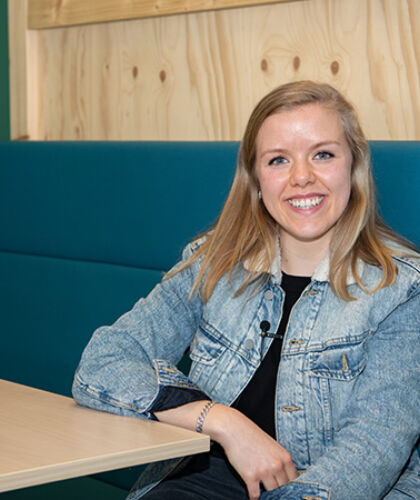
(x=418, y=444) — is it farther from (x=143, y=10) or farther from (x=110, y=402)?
(x=143, y=10)

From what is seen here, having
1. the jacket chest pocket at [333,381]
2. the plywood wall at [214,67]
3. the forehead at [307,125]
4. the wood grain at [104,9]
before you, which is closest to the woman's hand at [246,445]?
the jacket chest pocket at [333,381]

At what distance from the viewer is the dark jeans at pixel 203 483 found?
154cm

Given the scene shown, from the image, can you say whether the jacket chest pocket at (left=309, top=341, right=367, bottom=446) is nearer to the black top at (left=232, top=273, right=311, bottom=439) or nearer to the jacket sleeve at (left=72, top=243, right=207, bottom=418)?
the black top at (left=232, top=273, right=311, bottom=439)

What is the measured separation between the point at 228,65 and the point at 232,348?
3.11ft

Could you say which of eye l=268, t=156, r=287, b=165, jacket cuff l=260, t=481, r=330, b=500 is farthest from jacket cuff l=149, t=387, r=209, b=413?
eye l=268, t=156, r=287, b=165

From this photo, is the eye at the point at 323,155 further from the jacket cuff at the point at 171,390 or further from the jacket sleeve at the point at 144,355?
the jacket cuff at the point at 171,390

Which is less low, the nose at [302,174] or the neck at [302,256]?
the nose at [302,174]

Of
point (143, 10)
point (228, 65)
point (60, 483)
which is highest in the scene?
point (143, 10)

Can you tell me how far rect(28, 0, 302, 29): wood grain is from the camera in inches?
91.4

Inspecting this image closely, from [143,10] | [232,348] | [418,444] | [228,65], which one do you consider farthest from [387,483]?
[143,10]

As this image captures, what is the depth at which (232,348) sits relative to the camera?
167 cm

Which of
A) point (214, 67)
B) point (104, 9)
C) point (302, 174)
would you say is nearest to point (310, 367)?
point (302, 174)

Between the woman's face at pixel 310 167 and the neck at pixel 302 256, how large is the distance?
0.03m

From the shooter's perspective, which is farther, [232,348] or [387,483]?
[232,348]
